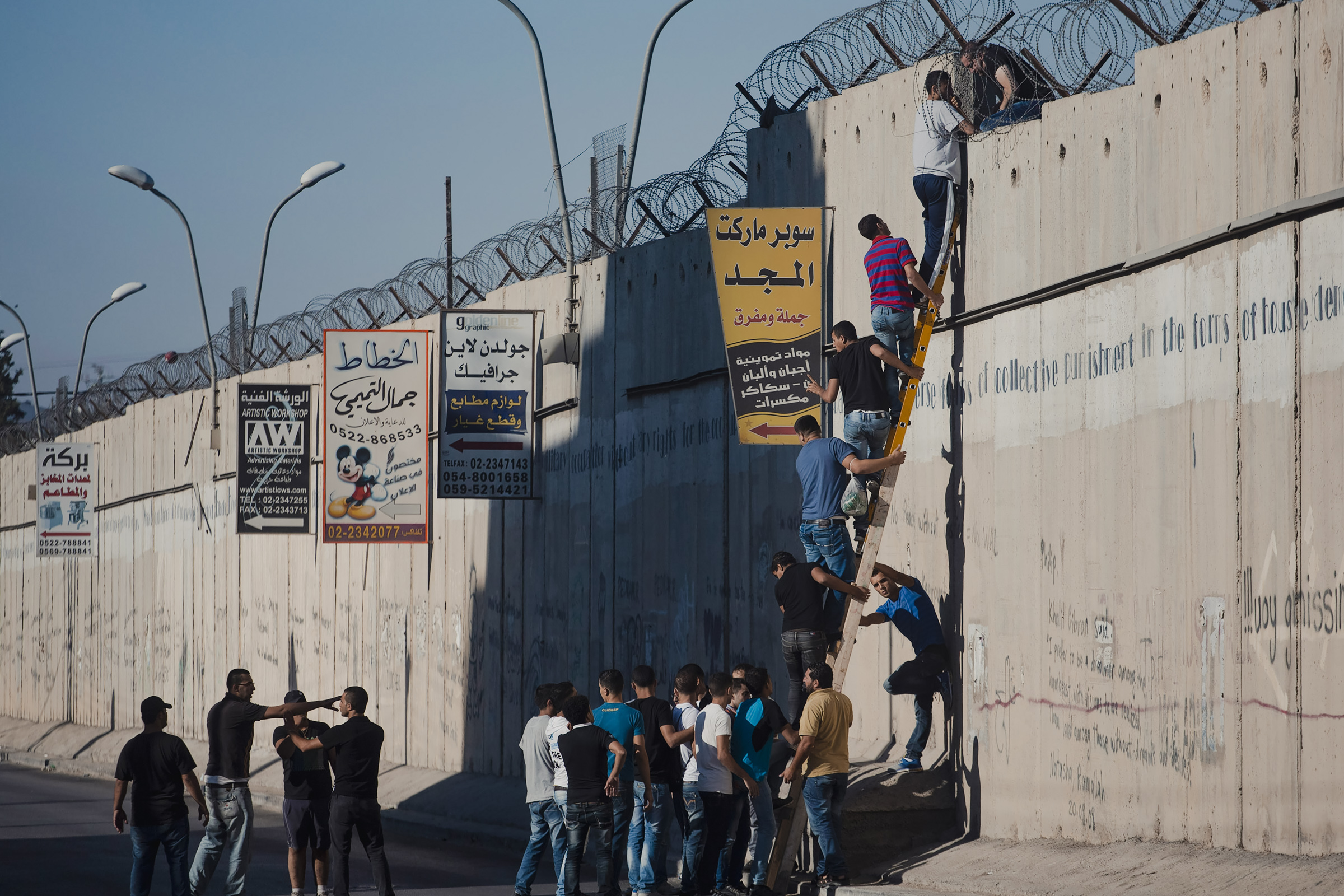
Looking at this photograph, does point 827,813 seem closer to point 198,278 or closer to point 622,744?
point 622,744

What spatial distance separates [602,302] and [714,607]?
4.13m

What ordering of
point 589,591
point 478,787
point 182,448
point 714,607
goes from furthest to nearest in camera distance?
1. point 182,448
2. point 478,787
3. point 589,591
4. point 714,607

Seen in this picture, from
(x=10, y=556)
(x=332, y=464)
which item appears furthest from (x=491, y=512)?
(x=10, y=556)

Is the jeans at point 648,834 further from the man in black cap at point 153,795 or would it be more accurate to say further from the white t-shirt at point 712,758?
the man in black cap at point 153,795

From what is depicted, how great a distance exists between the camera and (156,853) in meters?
10.8

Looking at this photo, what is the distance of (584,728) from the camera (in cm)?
1043

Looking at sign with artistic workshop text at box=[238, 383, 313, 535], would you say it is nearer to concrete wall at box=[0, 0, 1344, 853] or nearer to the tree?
concrete wall at box=[0, 0, 1344, 853]

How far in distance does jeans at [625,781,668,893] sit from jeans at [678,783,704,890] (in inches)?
9.3

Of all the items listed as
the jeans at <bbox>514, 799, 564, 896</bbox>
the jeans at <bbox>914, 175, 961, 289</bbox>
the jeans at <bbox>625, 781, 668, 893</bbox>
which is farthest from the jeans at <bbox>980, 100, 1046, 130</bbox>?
the jeans at <bbox>514, 799, 564, 896</bbox>

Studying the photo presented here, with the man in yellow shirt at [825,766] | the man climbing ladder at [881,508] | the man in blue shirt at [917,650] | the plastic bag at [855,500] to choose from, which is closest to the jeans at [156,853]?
the man climbing ladder at [881,508]

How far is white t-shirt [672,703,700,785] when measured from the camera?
10789 mm

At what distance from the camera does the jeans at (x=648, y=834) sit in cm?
1123

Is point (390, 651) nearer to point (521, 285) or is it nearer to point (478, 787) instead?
point (478, 787)

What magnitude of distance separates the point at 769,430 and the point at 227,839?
5034 mm
